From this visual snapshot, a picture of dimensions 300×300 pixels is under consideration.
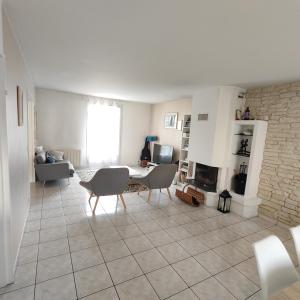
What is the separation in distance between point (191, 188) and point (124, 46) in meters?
3.12

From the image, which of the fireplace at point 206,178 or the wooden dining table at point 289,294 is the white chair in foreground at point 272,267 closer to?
the wooden dining table at point 289,294

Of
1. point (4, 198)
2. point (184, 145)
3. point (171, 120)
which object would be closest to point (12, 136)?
point (4, 198)

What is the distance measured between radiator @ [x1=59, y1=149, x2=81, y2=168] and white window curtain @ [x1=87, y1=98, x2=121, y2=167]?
1.24ft

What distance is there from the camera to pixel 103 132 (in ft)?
20.6

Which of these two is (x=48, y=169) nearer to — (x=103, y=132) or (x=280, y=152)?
(x=103, y=132)

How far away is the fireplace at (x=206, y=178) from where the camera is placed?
384cm

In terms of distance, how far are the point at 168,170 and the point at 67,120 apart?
3.77m

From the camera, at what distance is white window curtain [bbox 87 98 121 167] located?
239 inches

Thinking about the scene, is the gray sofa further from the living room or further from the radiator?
the radiator

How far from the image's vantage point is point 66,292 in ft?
5.43

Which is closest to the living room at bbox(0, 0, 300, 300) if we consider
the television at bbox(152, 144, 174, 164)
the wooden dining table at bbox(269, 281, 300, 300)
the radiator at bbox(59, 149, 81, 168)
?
the wooden dining table at bbox(269, 281, 300, 300)

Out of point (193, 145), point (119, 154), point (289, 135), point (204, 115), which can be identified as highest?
point (204, 115)

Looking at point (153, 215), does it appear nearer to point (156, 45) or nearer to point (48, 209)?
point (48, 209)

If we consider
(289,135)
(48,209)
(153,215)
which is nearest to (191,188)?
(153,215)
